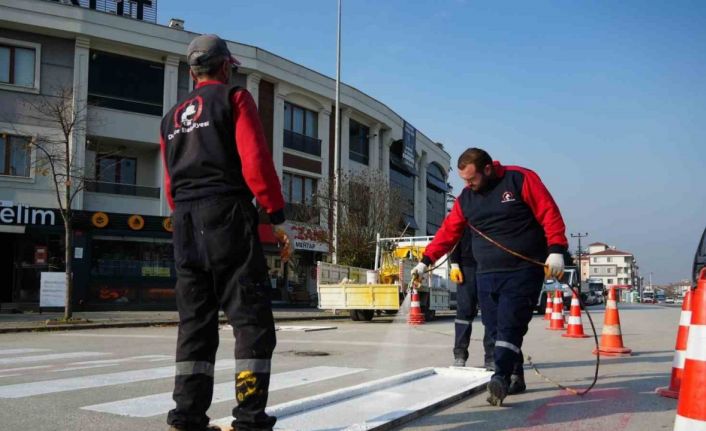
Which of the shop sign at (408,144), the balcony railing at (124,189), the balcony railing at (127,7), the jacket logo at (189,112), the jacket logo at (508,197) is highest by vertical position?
the balcony railing at (127,7)

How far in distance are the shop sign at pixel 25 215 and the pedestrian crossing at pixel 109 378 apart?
1404cm

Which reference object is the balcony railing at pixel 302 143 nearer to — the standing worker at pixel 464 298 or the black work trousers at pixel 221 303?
the standing worker at pixel 464 298

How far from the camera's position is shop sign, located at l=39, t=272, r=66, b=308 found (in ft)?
59.6

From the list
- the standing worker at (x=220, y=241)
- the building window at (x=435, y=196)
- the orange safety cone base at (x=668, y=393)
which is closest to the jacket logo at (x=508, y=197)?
the orange safety cone base at (x=668, y=393)

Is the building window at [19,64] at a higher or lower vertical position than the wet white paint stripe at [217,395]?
higher

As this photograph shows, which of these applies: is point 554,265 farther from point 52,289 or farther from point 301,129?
→ point 301,129

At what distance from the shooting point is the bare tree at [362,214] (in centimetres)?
2641

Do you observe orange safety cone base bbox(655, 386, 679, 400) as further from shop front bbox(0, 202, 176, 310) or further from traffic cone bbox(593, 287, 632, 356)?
shop front bbox(0, 202, 176, 310)

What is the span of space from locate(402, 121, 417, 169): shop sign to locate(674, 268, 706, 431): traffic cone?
37156mm

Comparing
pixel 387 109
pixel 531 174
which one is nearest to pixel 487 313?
pixel 531 174

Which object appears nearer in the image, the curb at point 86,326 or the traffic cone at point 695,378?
the traffic cone at point 695,378

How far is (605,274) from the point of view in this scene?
15900 cm

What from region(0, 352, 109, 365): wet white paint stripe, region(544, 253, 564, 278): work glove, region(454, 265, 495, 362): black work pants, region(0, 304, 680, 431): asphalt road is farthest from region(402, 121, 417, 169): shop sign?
region(544, 253, 564, 278): work glove

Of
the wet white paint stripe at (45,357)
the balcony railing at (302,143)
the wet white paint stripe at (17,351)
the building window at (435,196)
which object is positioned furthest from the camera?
the building window at (435,196)
